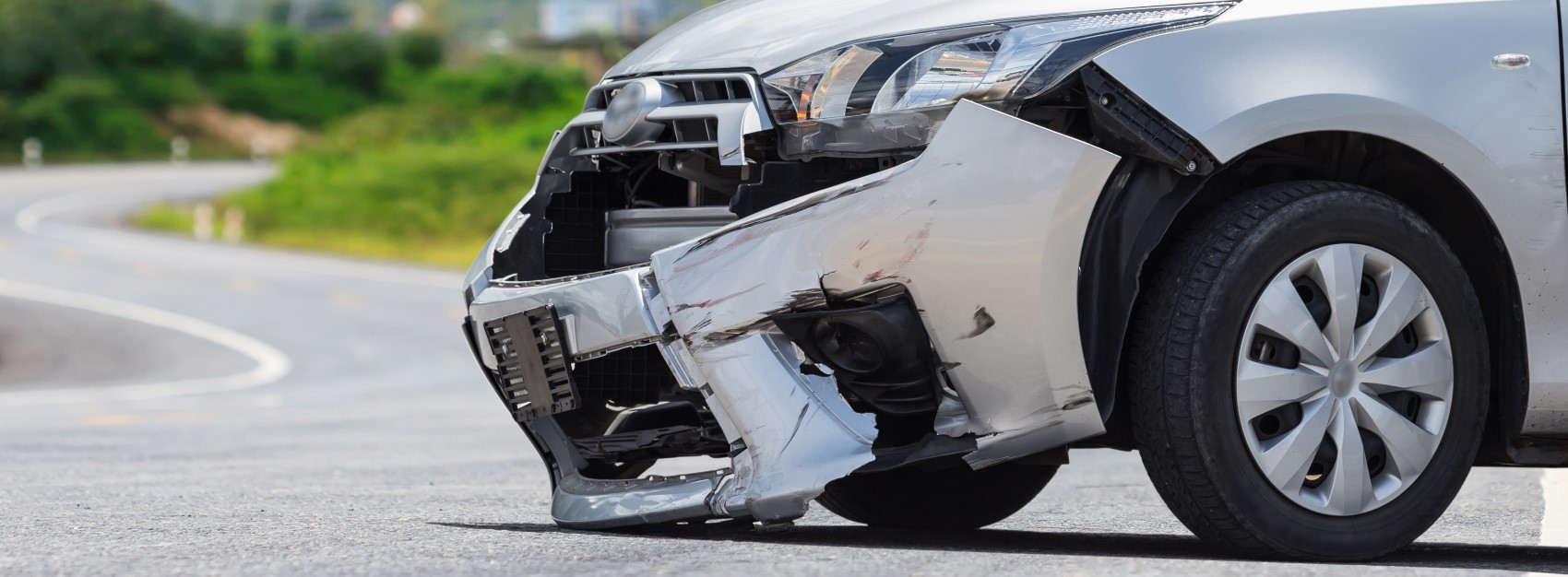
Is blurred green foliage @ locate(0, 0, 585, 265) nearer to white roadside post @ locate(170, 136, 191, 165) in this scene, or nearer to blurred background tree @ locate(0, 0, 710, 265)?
blurred background tree @ locate(0, 0, 710, 265)

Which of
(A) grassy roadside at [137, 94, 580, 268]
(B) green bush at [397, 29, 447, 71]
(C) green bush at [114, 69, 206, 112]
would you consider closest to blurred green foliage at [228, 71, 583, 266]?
(A) grassy roadside at [137, 94, 580, 268]

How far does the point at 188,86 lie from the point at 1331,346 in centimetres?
6145

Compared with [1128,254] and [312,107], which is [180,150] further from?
[1128,254]

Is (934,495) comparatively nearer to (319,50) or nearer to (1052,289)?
(1052,289)

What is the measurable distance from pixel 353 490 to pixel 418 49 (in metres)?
67.5

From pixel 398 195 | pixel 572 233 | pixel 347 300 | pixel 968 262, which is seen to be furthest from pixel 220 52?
pixel 968 262

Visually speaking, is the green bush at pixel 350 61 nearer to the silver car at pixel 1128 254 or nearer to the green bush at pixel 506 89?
the green bush at pixel 506 89

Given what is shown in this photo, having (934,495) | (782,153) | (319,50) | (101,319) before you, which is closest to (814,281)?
(782,153)

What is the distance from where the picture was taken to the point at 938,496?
4633 mm

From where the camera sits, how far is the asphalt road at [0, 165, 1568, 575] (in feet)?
11.7

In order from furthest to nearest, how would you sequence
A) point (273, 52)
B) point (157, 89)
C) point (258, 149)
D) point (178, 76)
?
point (273, 52) → point (178, 76) → point (157, 89) → point (258, 149)

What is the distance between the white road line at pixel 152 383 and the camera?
13.5 meters

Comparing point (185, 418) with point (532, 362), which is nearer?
point (532, 362)

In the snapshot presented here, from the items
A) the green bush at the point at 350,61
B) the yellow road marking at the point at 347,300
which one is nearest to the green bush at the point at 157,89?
the green bush at the point at 350,61
